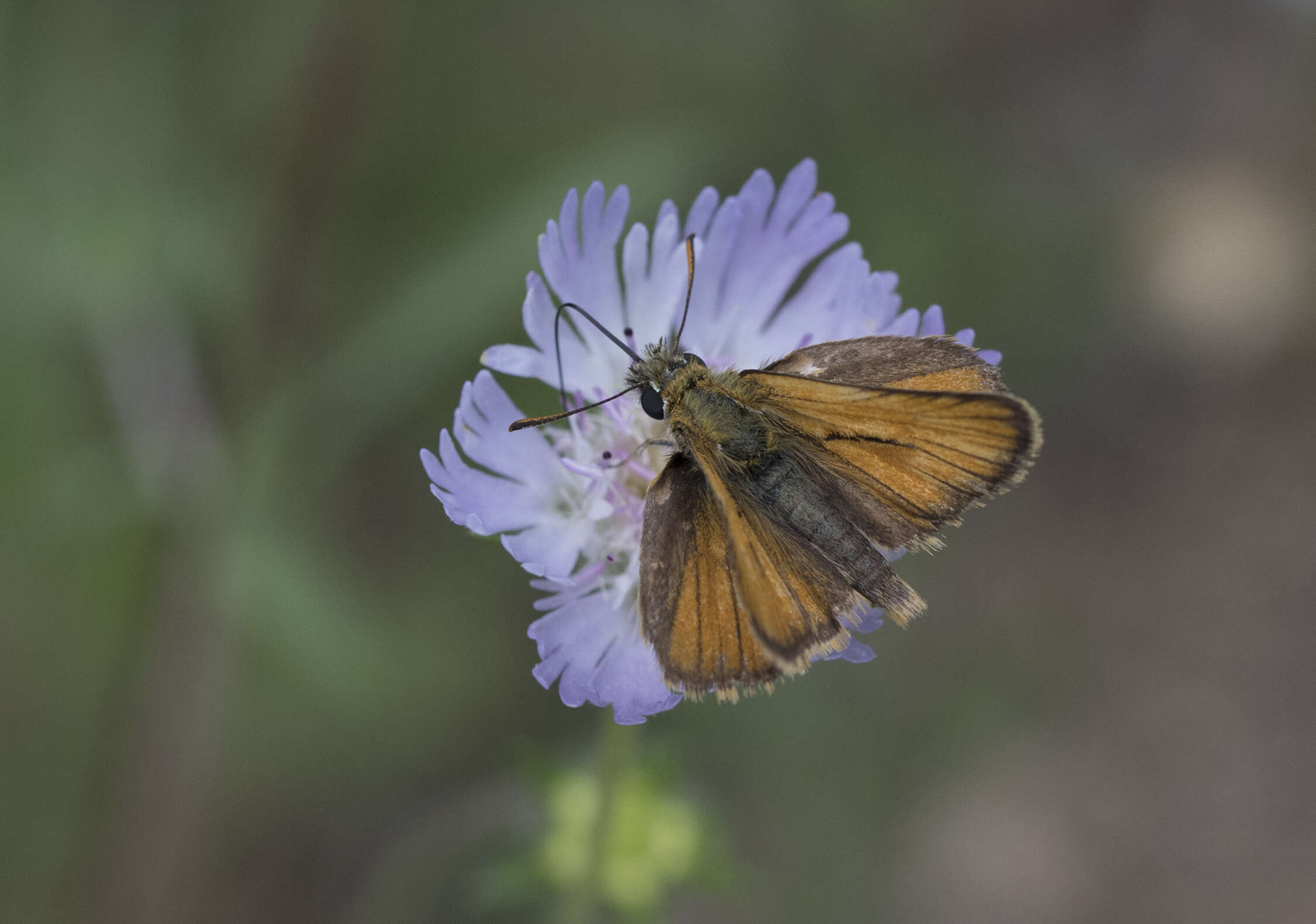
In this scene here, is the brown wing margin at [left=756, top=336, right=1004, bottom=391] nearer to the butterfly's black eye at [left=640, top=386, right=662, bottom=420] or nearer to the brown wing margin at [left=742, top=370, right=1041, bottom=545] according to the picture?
A: the brown wing margin at [left=742, top=370, right=1041, bottom=545]

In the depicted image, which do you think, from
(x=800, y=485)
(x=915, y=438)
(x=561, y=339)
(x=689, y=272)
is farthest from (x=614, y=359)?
(x=915, y=438)

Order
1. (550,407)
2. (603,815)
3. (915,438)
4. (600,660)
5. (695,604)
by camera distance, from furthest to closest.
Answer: (550,407) → (603,815) → (600,660) → (915,438) → (695,604)

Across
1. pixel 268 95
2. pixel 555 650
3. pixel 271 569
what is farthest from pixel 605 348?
pixel 268 95

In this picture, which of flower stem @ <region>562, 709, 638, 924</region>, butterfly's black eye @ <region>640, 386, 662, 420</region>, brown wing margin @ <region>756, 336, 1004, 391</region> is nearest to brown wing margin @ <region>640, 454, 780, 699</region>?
butterfly's black eye @ <region>640, 386, 662, 420</region>

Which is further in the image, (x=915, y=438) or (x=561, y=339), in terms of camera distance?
(x=561, y=339)

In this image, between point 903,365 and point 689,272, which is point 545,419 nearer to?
point 689,272

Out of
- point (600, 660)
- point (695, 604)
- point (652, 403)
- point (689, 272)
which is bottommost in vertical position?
point (695, 604)
